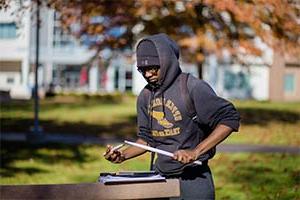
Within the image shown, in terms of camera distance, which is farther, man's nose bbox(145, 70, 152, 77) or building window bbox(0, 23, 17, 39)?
building window bbox(0, 23, 17, 39)

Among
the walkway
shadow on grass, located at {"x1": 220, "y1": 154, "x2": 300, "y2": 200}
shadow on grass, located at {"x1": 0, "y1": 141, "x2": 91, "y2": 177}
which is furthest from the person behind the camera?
the walkway

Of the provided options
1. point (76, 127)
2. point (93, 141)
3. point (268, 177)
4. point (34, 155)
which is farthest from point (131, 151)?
point (76, 127)

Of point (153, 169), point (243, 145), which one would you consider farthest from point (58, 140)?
point (153, 169)

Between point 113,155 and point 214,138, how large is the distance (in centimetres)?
Result: 66

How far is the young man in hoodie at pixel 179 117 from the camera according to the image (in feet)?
13.3

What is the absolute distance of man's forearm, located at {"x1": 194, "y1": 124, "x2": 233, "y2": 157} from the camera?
4.01 metres

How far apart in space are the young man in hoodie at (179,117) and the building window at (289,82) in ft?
171

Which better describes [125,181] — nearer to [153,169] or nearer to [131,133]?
[153,169]

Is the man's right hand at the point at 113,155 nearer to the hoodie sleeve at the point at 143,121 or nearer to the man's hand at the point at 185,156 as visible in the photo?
the hoodie sleeve at the point at 143,121

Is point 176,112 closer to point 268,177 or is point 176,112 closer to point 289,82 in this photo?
point 268,177

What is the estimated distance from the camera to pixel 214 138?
4008 millimetres

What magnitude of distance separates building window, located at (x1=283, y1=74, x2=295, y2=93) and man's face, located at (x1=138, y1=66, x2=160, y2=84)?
171 feet

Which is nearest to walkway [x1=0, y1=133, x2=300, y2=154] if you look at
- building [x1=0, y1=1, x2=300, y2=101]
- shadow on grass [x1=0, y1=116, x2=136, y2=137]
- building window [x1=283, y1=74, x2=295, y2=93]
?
shadow on grass [x1=0, y1=116, x2=136, y2=137]

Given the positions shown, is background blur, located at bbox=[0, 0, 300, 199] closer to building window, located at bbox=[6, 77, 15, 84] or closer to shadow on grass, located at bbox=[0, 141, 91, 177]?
shadow on grass, located at bbox=[0, 141, 91, 177]
